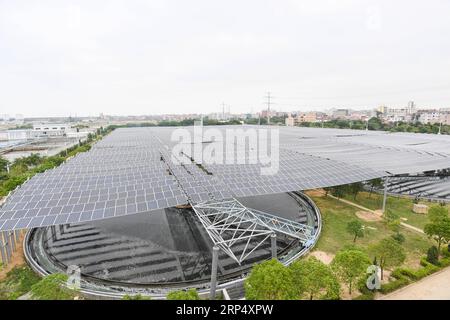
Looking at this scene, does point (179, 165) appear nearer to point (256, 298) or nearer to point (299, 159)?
point (299, 159)

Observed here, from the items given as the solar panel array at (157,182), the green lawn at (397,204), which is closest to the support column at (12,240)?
the solar panel array at (157,182)

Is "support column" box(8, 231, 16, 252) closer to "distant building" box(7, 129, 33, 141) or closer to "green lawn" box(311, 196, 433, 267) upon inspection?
"green lawn" box(311, 196, 433, 267)

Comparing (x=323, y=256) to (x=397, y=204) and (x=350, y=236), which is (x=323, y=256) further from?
(x=397, y=204)

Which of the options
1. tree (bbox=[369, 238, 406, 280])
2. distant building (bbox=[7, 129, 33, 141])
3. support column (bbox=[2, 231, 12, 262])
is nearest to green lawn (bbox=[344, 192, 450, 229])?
tree (bbox=[369, 238, 406, 280])

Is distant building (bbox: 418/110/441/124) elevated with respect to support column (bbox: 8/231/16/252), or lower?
elevated

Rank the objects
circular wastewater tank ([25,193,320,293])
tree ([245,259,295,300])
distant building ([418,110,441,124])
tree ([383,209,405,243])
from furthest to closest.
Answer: distant building ([418,110,441,124]) → tree ([383,209,405,243]) → circular wastewater tank ([25,193,320,293]) → tree ([245,259,295,300])
